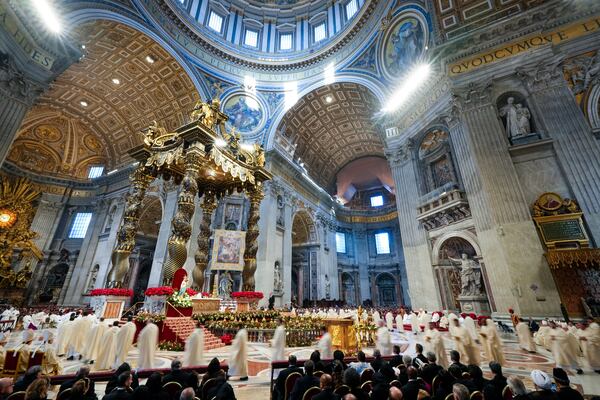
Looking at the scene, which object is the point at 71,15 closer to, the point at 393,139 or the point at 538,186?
the point at 393,139

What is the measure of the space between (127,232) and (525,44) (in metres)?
15.2

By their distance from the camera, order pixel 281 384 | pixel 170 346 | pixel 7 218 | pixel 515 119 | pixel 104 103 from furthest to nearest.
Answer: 1. pixel 104 103
2. pixel 7 218
3. pixel 515 119
4. pixel 170 346
5. pixel 281 384

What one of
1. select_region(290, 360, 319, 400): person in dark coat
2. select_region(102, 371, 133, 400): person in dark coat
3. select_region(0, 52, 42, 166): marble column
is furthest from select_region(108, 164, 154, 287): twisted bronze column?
select_region(290, 360, 319, 400): person in dark coat

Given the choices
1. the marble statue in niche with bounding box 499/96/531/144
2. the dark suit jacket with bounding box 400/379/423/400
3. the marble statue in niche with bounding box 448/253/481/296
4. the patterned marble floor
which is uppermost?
the marble statue in niche with bounding box 499/96/531/144

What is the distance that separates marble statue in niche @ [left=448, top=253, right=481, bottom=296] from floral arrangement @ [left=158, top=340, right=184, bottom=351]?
9444 millimetres

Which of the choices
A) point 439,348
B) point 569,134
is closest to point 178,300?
point 439,348

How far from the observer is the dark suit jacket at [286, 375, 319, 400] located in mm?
2316

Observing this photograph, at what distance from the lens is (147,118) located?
17500mm

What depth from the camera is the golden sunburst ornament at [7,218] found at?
15.9 meters

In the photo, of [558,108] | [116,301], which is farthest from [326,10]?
[116,301]

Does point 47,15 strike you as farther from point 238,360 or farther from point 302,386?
point 302,386

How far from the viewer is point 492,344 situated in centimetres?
466

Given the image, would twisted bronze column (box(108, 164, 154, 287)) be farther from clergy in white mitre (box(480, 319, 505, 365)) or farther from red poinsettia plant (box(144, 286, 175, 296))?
clergy in white mitre (box(480, 319, 505, 365))

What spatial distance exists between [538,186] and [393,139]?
21.8ft
